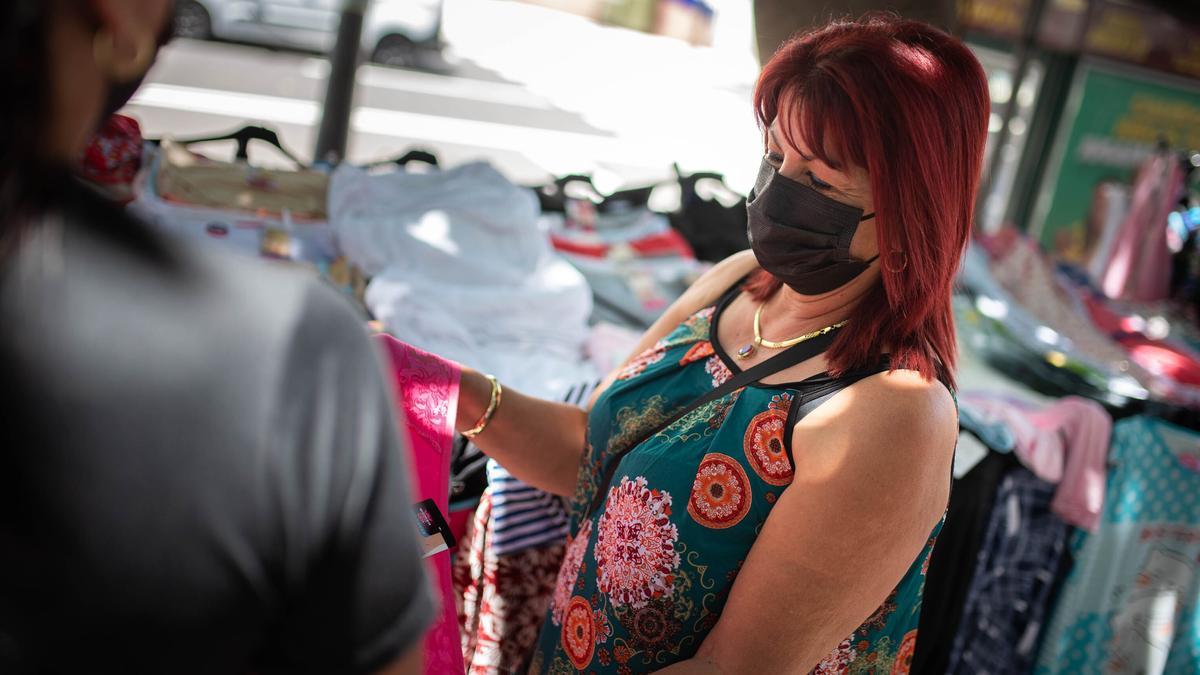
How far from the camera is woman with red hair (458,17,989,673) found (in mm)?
1312

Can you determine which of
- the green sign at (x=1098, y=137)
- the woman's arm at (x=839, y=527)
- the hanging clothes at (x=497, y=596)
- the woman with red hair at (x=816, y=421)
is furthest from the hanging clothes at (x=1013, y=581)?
the green sign at (x=1098, y=137)

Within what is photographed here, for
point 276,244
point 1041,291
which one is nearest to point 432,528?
point 276,244

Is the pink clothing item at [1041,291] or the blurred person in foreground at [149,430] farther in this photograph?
the pink clothing item at [1041,291]

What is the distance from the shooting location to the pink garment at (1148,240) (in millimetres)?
5672

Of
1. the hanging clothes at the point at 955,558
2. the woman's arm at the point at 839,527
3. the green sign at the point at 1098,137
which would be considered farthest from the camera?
the green sign at the point at 1098,137

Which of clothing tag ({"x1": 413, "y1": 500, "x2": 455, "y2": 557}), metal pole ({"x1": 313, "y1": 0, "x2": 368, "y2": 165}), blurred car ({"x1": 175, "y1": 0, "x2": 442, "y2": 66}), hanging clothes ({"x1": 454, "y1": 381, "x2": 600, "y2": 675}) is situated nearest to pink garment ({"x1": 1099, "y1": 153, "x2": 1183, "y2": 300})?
metal pole ({"x1": 313, "y1": 0, "x2": 368, "y2": 165})

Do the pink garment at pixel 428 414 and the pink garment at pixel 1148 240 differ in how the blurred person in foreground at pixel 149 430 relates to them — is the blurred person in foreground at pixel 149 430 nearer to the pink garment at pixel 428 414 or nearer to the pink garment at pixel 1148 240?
the pink garment at pixel 428 414

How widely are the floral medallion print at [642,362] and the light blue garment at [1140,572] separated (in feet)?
6.36

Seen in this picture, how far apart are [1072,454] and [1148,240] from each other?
3.60m

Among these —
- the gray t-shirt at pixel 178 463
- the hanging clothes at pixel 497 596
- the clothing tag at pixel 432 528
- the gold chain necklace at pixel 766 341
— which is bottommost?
the hanging clothes at pixel 497 596

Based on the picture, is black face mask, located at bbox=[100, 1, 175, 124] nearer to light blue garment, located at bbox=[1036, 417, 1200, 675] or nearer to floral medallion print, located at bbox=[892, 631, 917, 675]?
floral medallion print, located at bbox=[892, 631, 917, 675]

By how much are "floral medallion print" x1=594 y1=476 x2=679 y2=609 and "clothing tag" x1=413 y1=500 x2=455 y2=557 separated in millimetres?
256

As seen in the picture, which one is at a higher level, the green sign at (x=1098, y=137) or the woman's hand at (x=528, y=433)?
the woman's hand at (x=528, y=433)

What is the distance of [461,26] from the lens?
14.6 metres
